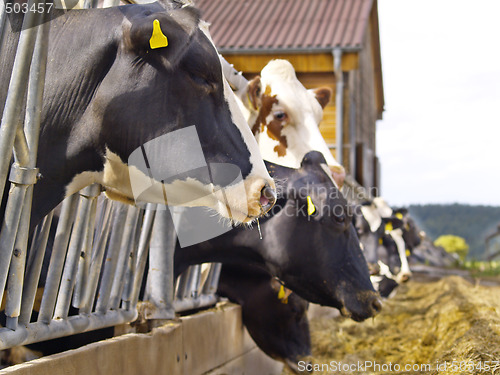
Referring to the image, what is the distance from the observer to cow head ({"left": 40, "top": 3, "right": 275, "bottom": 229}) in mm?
1973

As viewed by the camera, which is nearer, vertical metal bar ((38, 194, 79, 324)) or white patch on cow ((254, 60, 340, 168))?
vertical metal bar ((38, 194, 79, 324))

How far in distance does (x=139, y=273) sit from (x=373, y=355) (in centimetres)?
255

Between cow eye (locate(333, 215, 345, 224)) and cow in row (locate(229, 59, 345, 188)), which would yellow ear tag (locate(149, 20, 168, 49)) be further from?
cow in row (locate(229, 59, 345, 188))

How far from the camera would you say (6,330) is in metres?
2.00

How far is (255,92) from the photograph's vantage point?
459 cm

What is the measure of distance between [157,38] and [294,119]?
9.00ft

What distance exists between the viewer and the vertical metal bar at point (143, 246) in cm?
306

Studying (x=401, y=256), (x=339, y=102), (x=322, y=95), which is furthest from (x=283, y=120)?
(x=401, y=256)

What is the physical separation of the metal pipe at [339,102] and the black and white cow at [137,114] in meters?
8.56

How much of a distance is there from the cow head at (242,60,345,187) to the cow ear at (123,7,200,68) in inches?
94.9

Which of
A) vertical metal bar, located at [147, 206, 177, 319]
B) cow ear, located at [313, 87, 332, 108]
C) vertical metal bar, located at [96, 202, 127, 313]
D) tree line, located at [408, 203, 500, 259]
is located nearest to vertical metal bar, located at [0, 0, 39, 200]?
vertical metal bar, located at [96, 202, 127, 313]

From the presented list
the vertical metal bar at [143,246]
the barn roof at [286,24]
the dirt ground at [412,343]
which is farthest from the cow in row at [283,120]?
the barn roof at [286,24]

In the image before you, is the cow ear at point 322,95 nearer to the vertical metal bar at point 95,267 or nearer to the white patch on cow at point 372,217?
the vertical metal bar at point 95,267

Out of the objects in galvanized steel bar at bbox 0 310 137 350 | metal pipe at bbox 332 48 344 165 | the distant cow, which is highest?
metal pipe at bbox 332 48 344 165
